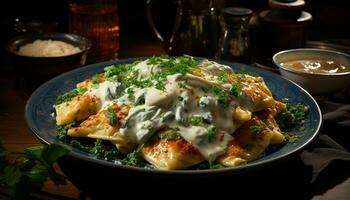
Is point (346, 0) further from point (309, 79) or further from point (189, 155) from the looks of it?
point (189, 155)

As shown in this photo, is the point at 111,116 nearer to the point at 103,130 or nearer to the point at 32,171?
the point at 103,130

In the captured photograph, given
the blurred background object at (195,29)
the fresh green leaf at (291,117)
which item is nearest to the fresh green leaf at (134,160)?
the fresh green leaf at (291,117)

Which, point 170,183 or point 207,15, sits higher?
point 207,15

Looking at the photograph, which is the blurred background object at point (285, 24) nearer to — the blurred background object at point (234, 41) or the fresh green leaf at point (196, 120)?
the blurred background object at point (234, 41)

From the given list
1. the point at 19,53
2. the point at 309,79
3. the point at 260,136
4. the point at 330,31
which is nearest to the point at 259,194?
the point at 260,136

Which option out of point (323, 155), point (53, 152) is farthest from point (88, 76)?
point (323, 155)

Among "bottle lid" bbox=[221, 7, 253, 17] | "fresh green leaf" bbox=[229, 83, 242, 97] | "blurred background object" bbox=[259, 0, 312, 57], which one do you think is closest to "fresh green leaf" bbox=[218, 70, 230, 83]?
"fresh green leaf" bbox=[229, 83, 242, 97]

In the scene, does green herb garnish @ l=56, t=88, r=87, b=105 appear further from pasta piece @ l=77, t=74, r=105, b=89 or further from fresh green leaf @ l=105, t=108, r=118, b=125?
fresh green leaf @ l=105, t=108, r=118, b=125
